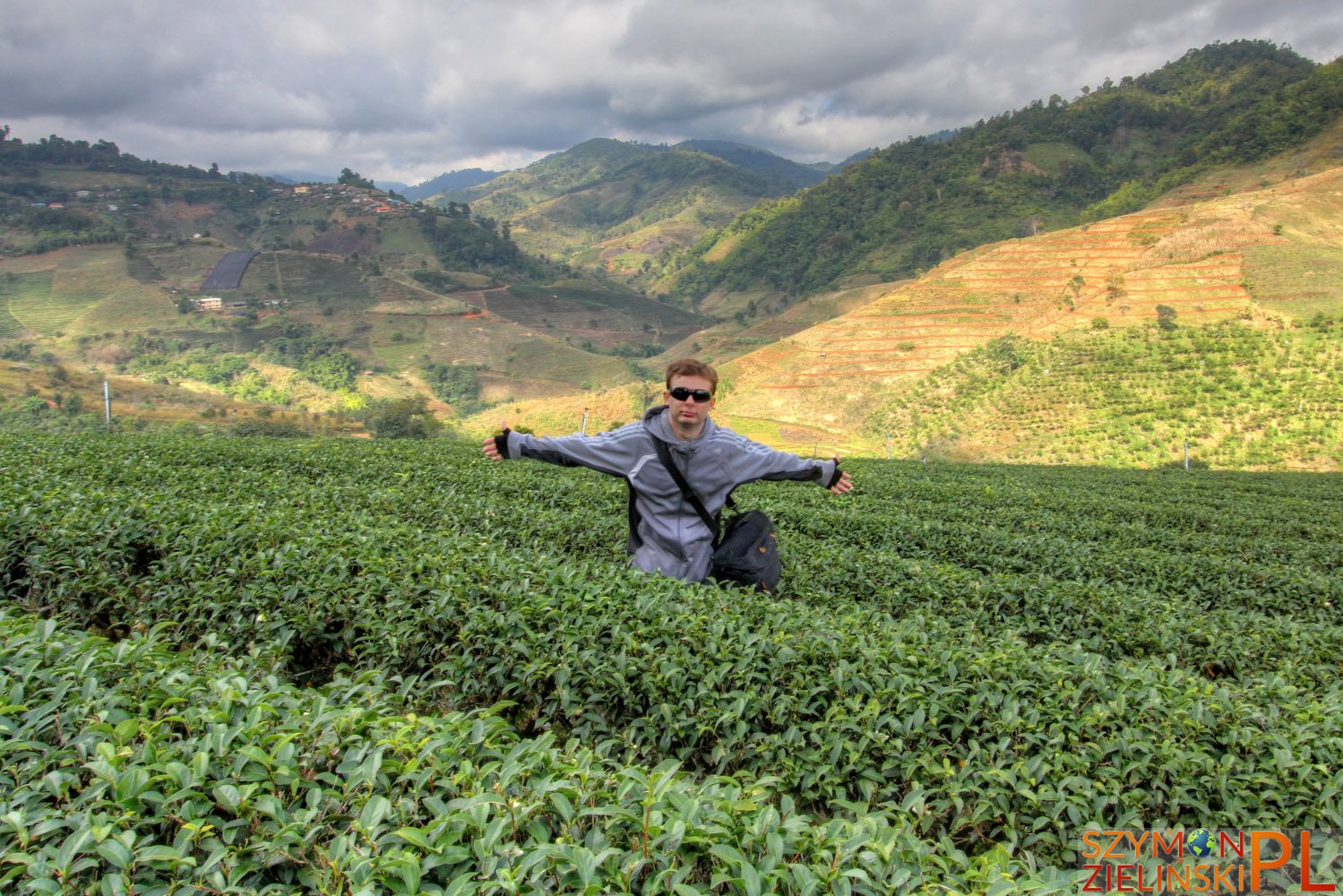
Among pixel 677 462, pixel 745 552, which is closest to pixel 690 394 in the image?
pixel 677 462

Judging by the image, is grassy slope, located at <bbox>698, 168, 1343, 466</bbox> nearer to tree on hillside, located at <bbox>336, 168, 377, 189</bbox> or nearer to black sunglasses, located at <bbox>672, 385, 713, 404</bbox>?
black sunglasses, located at <bbox>672, 385, 713, 404</bbox>

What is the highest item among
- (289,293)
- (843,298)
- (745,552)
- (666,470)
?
(843,298)

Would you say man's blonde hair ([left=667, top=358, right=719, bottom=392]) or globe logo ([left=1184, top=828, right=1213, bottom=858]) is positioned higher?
man's blonde hair ([left=667, top=358, right=719, bottom=392])

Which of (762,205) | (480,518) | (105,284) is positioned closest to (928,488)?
(480,518)

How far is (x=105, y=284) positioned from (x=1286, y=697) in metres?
124

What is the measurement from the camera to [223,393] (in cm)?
7481

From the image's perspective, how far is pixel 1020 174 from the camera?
4582 inches

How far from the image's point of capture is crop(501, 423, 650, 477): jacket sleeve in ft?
14.7

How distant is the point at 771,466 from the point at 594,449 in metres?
1.13

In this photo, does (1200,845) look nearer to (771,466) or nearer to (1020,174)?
(771,466)

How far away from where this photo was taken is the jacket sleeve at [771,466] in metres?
4.52

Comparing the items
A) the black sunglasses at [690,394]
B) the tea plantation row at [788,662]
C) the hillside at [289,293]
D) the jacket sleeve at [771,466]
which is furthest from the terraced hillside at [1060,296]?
the black sunglasses at [690,394]

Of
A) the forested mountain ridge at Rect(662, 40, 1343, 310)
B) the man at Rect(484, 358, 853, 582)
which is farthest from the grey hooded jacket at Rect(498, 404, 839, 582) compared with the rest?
the forested mountain ridge at Rect(662, 40, 1343, 310)

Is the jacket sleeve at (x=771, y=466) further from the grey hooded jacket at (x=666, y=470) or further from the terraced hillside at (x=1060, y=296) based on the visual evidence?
the terraced hillside at (x=1060, y=296)
